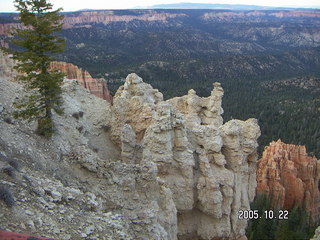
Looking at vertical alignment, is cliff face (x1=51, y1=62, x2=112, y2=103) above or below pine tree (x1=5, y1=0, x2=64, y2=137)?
below

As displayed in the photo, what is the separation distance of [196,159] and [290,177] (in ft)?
63.5

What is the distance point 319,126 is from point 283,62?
83820 millimetres

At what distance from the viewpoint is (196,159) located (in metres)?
14.5

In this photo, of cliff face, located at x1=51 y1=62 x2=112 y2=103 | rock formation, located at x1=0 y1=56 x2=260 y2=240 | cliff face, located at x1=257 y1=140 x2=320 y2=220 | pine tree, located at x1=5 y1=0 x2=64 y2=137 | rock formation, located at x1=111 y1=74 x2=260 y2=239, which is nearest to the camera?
rock formation, located at x1=0 y1=56 x2=260 y2=240

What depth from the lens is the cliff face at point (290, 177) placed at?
2966 centimetres

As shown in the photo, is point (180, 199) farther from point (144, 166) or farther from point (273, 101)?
point (273, 101)

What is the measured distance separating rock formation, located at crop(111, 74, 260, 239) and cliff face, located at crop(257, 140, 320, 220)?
1458cm

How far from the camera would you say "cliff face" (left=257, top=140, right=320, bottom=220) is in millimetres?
29656

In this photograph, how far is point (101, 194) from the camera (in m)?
10.3

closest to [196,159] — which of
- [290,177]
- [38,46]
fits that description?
[38,46]

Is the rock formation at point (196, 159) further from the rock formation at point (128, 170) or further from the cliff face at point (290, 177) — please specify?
the cliff face at point (290, 177)

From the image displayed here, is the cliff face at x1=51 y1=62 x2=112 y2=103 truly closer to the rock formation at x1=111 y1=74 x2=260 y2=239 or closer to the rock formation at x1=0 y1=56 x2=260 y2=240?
the rock formation at x1=0 y1=56 x2=260 y2=240

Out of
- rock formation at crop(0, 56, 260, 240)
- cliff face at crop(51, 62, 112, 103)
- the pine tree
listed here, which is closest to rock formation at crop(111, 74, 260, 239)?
rock formation at crop(0, 56, 260, 240)

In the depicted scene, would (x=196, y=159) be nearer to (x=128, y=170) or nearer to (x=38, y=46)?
(x=128, y=170)
